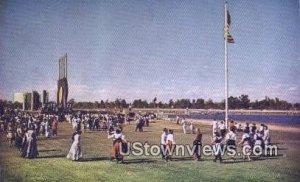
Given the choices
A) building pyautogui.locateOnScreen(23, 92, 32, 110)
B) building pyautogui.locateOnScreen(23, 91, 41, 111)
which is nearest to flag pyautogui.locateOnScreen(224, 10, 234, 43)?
building pyautogui.locateOnScreen(23, 91, 41, 111)

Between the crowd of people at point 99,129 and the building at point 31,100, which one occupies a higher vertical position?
the building at point 31,100

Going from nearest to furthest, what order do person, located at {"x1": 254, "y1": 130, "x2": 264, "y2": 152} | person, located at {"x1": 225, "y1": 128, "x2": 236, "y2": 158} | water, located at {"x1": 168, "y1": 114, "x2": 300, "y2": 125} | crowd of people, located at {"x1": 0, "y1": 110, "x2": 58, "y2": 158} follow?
crowd of people, located at {"x1": 0, "y1": 110, "x2": 58, "y2": 158}, person, located at {"x1": 225, "y1": 128, "x2": 236, "y2": 158}, person, located at {"x1": 254, "y1": 130, "x2": 264, "y2": 152}, water, located at {"x1": 168, "y1": 114, "x2": 300, "y2": 125}

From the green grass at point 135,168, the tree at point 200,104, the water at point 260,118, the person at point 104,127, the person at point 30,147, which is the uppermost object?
the tree at point 200,104

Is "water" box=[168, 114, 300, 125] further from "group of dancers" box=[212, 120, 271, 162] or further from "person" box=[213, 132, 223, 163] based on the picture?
"person" box=[213, 132, 223, 163]

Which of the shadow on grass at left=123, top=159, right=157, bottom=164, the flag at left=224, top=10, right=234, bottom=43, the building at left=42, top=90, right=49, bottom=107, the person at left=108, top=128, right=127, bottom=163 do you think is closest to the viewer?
the person at left=108, top=128, right=127, bottom=163

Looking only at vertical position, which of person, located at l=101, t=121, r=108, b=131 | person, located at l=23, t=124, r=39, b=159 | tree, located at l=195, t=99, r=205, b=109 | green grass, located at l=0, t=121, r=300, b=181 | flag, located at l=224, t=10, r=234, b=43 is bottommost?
green grass, located at l=0, t=121, r=300, b=181

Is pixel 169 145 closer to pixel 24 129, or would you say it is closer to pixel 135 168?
pixel 135 168

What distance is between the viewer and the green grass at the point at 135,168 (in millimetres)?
10453

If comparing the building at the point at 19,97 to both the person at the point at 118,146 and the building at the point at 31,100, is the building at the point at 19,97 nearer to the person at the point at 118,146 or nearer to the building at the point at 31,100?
the building at the point at 31,100

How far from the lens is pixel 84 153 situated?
529 inches

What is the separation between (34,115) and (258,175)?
→ 399 inches

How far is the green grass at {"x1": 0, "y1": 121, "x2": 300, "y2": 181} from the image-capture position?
10.5 metres

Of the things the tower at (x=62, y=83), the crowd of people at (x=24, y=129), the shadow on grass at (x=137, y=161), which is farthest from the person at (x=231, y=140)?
the crowd of people at (x=24, y=129)

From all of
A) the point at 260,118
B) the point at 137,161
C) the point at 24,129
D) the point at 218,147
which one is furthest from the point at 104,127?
the point at 260,118
